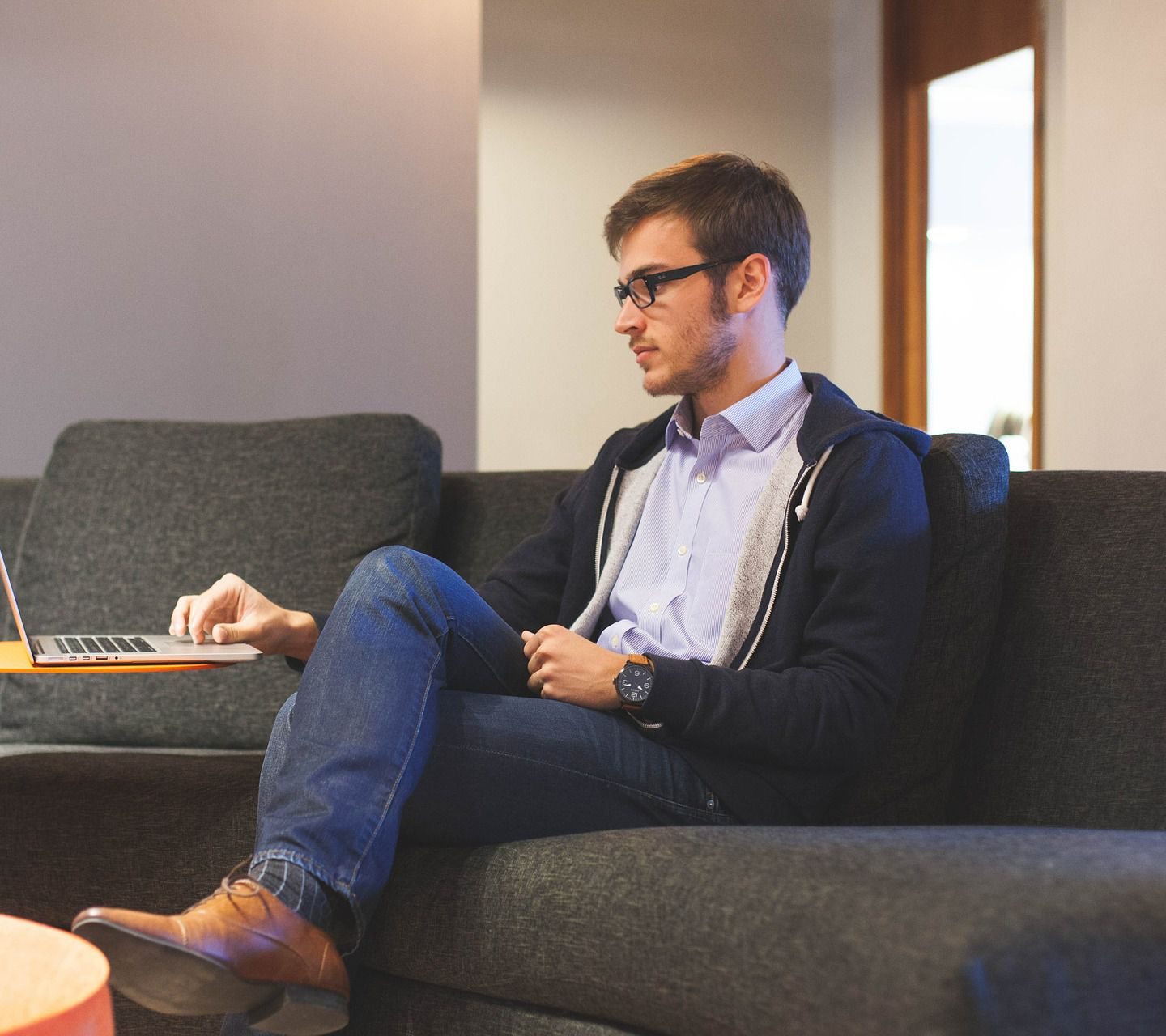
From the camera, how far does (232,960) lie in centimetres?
121

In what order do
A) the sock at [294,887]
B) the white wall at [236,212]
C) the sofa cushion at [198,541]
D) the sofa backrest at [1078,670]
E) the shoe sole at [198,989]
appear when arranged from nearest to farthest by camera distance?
the shoe sole at [198,989], the sock at [294,887], the sofa backrest at [1078,670], the sofa cushion at [198,541], the white wall at [236,212]

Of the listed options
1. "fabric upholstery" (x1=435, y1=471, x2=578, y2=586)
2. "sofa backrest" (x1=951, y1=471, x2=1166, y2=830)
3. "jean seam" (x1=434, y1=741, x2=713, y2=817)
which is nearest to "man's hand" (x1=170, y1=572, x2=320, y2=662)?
"jean seam" (x1=434, y1=741, x2=713, y2=817)

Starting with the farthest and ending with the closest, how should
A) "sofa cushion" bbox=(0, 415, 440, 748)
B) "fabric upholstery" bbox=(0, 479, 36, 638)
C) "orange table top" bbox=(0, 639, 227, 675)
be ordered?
"fabric upholstery" bbox=(0, 479, 36, 638)
"sofa cushion" bbox=(0, 415, 440, 748)
"orange table top" bbox=(0, 639, 227, 675)

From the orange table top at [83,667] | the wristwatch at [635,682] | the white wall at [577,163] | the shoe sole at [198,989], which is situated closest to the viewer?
the shoe sole at [198,989]

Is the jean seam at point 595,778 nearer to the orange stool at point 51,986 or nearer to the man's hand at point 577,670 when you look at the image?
the man's hand at point 577,670

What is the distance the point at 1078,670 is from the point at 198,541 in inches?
56.1

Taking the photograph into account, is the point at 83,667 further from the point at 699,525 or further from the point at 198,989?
the point at 699,525

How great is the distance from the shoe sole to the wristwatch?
16.7 inches

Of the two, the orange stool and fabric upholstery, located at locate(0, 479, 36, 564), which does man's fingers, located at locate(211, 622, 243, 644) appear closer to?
the orange stool

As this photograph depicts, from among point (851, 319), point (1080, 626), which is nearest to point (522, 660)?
point (1080, 626)

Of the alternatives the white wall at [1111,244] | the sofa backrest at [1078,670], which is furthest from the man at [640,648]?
the white wall at [1111,244]

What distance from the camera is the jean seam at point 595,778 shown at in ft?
4.85

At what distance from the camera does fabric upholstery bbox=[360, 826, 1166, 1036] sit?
102 centimetres

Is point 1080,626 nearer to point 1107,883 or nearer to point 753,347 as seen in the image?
point 753,347
